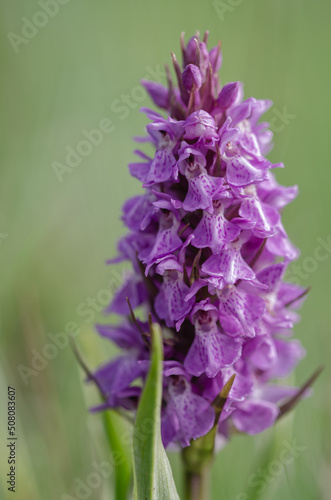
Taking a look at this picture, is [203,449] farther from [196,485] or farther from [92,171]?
[92,171]

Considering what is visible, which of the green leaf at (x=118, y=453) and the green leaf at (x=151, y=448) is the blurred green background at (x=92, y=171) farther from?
the green leaf at (x=151, y=448)

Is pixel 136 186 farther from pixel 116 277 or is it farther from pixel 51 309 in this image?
pixel 51 309

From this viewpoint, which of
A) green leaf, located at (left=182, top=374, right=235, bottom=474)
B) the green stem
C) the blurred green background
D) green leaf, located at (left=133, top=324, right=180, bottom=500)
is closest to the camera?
green leaf, located at (left=133, top=324, right=180, bottom=500)

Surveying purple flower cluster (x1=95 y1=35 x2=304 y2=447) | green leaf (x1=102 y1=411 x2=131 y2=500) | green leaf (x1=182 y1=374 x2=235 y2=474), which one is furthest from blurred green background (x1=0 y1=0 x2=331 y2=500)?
purple flower cluster (x1=95 y1=35 x2=304 y2=447)

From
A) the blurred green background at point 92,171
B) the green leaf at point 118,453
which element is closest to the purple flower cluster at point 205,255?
the green leaf at point 118,453

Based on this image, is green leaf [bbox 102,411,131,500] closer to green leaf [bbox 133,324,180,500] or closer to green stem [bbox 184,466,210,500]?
green stem [bbox 184,466,210,500]

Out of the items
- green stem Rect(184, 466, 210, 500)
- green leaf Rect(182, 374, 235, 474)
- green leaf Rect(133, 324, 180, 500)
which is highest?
green leaf Rect(133, 324, 180, 500)

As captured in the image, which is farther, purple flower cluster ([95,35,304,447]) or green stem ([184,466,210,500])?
green stem ([184,466,210,500])

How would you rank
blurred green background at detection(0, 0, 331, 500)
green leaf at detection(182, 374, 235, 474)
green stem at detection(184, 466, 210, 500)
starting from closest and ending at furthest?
green leaf at detection(182, 374, 235, 474), green stem at detection(184, 466, 210, 500), blurred green background at detection(0, 0, 331, 500)
